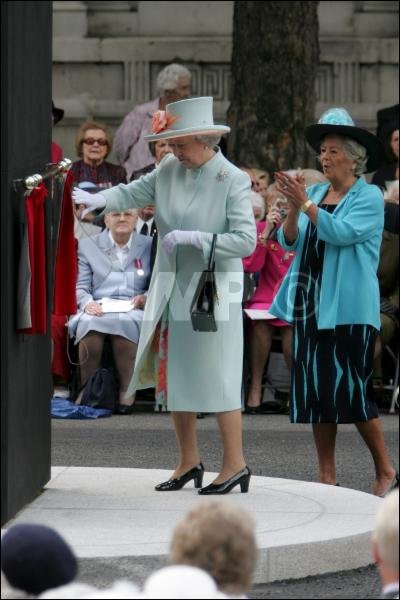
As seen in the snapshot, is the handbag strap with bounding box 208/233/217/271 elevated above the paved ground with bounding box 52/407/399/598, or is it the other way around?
the handbag strap with bounding box 208/233/217/271

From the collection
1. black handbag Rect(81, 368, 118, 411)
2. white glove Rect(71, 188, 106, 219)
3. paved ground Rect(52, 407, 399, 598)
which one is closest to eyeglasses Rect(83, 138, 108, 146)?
black handbag Rect(81, 368, 118, 411)

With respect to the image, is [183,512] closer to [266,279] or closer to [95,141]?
[266,279]

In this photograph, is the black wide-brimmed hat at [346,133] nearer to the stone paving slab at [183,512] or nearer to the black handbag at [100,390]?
the stone paving slab at [183,512]

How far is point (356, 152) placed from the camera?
9.67 meters

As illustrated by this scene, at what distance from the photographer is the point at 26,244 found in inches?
320

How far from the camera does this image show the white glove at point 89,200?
9.09 meters

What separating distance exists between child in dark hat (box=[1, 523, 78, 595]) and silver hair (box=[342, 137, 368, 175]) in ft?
16.1

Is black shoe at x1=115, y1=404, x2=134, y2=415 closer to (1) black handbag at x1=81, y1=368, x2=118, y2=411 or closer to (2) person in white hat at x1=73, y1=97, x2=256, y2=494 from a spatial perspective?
(1) black handbag at x1=81, y1=368, x2=118, y2=411

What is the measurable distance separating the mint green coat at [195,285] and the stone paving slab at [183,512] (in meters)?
0.51

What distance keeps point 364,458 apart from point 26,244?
13.7ft

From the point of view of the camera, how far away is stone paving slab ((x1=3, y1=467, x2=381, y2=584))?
759cm

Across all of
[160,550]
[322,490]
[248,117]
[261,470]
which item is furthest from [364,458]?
[248,117]

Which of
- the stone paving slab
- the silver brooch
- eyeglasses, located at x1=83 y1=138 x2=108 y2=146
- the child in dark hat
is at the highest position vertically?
eyeglasses, located at x1=83 y1=138 x2=108 y2=146

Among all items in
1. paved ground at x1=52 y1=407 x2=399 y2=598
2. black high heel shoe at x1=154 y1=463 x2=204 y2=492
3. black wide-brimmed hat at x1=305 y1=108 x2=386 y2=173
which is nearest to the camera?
black high heel shoe at x1=154 y1=463 x2=204 y2=492
